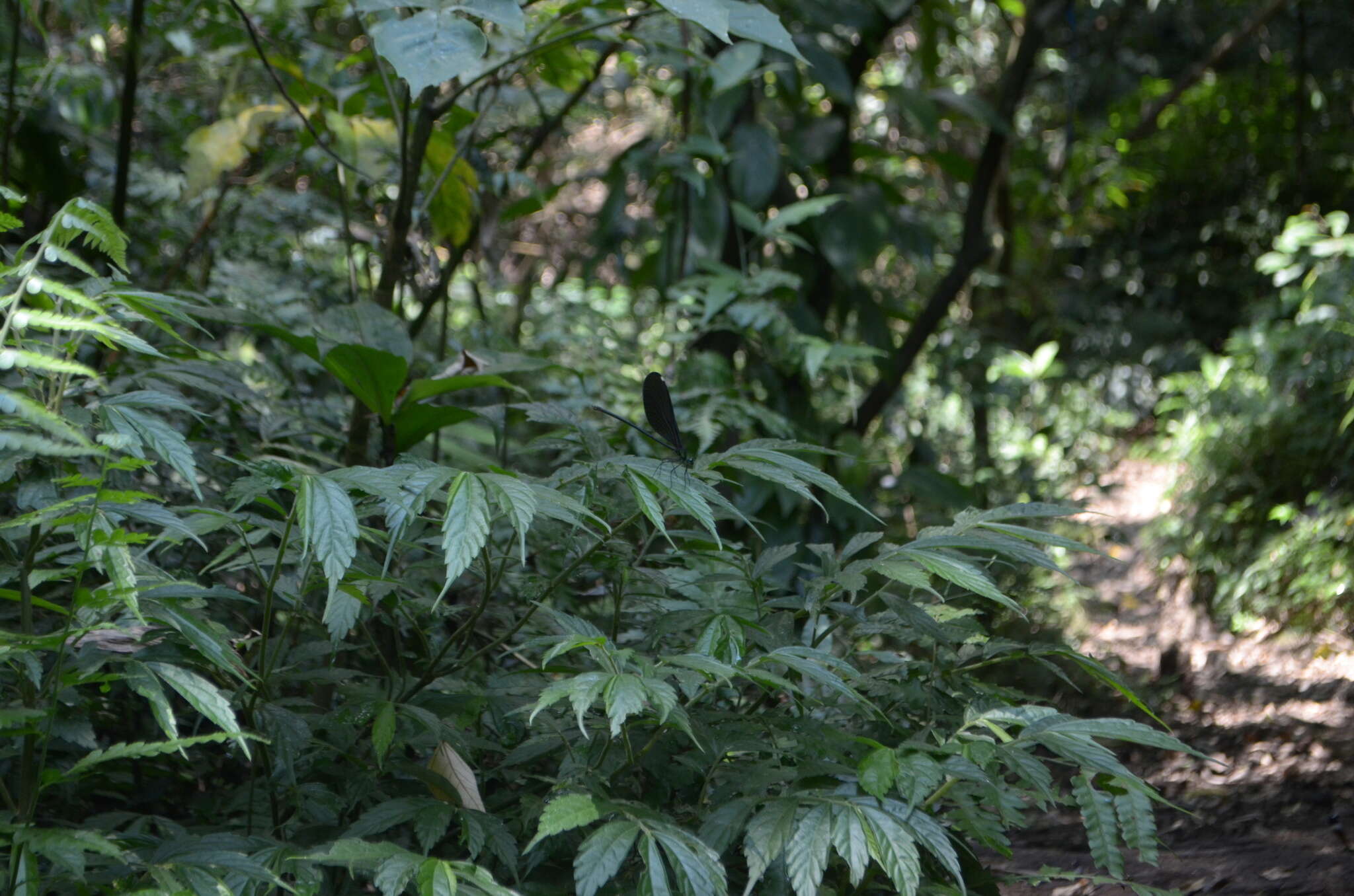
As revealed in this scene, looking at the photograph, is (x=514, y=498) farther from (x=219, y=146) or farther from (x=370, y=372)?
(x=219, y=146)

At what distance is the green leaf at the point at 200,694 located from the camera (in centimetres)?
86

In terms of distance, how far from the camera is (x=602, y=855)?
88 cm

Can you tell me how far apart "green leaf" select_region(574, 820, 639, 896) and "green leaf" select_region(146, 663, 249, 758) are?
29 centimetres

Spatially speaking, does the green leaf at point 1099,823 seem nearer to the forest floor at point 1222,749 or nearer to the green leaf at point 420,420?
the forest floor at point 1222,749

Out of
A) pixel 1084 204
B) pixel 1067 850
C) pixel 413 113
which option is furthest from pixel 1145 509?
pixel 413 113

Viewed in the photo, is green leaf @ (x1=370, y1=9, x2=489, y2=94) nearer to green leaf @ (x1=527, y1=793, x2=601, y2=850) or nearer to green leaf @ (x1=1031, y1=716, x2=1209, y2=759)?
green leaf @ (x1=527, y1=793, x2=601, y2=850)

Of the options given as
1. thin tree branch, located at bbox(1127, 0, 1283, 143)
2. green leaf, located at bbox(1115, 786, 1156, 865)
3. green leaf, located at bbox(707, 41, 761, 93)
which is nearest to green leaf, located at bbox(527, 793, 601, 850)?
green leaf, located at bbox(1115, 786, 1156, 865)

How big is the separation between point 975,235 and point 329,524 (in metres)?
2.55

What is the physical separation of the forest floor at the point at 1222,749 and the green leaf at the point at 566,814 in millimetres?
547

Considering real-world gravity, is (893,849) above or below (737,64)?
below

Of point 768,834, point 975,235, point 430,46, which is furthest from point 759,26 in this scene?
point 975,235

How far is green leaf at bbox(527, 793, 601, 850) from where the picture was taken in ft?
2.81

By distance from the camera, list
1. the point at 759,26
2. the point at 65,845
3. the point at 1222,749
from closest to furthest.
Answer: the point at 65,845 → the point at 759,26 → the point at 1222,749

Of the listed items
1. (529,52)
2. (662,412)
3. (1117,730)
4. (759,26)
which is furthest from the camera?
(529,52)
